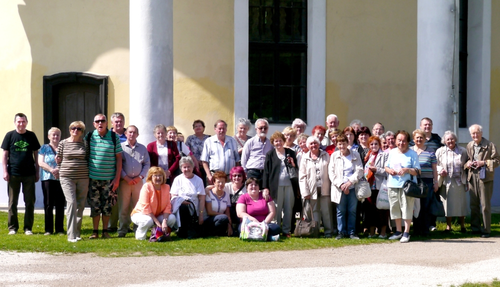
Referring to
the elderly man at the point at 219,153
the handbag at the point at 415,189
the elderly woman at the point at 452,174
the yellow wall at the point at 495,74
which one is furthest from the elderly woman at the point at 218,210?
the yellow wall at the point at 495,74

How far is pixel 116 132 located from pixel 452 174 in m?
5.02

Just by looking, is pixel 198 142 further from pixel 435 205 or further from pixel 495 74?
pixel 495 74

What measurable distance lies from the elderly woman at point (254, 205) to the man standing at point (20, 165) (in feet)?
10.0

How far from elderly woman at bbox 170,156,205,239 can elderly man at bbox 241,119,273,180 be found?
0.79 metres

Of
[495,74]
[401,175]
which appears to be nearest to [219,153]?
[401,175]

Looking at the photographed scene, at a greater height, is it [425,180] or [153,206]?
[425,180]

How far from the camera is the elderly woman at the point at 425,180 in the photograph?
11.2m

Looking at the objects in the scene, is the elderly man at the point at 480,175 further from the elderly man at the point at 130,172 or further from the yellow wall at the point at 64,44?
the yellow wall at the point at 64,44

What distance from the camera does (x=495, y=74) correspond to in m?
16.7

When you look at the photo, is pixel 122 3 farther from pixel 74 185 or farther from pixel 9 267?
pixel 9 267

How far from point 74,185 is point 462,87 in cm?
977

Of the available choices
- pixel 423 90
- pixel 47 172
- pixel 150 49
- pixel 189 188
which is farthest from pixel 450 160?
Result: pixel 47 172

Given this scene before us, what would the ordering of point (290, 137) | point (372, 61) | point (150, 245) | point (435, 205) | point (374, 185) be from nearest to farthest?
point (150, 245) → point (374, 185) → point (290, 137) → point (435, 205) → point (372, 61)

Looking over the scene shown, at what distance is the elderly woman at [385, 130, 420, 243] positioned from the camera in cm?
1059
